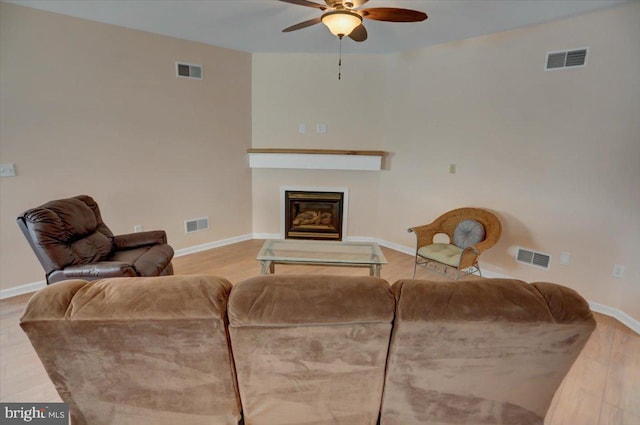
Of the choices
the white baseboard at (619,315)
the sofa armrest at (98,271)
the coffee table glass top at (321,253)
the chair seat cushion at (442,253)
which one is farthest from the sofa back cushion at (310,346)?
the white baseboard at (619,315)

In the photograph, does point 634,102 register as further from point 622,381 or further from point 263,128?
point 263,128

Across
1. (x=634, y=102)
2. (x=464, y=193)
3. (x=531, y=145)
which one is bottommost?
(x=464, y=193)

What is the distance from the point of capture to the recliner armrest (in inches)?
111

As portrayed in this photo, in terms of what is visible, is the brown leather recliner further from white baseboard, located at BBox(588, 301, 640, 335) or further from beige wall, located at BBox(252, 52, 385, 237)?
white baseboard, located at BBox(588, 301, 640, 335)

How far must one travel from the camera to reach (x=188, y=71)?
375 centimetres

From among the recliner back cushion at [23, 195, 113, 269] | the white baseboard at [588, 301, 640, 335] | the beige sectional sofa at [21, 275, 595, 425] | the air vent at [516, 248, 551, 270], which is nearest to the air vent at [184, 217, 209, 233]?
the recliner back cushion at [23, 195, 113, 269]

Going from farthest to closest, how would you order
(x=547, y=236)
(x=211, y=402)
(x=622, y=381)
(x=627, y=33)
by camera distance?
(x=547, y=236) < (x=627, y=33) < (x=622, y=381) < (x=211, y=402)

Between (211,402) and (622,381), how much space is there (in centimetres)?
254

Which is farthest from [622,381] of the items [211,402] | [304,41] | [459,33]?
[304,41]

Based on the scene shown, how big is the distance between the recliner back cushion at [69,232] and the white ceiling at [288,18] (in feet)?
5.76

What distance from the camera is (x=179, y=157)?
3.85m

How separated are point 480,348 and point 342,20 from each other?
2140 millimetres

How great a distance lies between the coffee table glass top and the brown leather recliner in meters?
0.93

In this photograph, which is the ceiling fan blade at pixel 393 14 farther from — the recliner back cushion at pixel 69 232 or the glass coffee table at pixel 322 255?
the recliner back cushion at pixel 69 232
